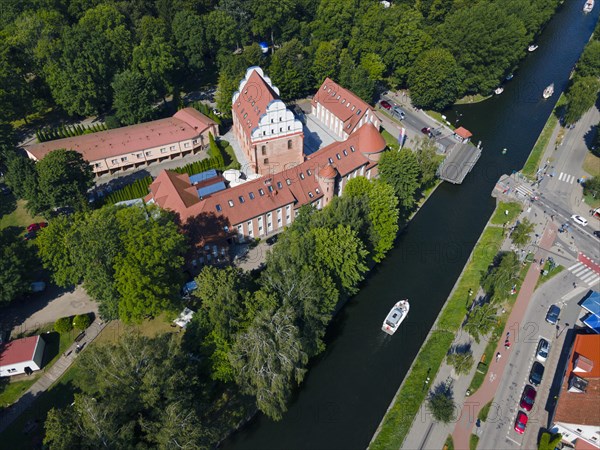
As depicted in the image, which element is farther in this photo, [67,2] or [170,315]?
[67,2]

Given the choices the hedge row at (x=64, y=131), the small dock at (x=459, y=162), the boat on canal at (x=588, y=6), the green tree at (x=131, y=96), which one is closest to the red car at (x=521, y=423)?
the small dock at (x=459, y=162)

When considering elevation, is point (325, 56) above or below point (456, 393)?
above

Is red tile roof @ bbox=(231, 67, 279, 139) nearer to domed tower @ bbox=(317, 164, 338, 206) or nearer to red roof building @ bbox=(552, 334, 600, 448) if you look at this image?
domed tower @ bbox=(317, 164, 338, 206)

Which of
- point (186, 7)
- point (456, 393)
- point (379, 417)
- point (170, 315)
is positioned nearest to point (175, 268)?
point (170, 315)

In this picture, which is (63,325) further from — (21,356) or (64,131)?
(64,131)

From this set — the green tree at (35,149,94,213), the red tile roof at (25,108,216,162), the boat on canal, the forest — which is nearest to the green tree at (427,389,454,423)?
the green tree at (35,149,94,213)

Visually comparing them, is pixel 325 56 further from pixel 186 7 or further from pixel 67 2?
pixel 67 2
